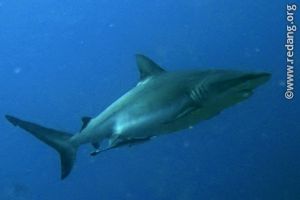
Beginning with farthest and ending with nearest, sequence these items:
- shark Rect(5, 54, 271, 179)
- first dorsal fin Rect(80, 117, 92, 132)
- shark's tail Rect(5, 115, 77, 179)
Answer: shark's tail Rect(5, 115, 77, 179)
first dorsal fin Rect(80, 117, 92, 132)
shark Rect(5, 54, 271, 179)

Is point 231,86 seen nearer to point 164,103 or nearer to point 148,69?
point 164,103

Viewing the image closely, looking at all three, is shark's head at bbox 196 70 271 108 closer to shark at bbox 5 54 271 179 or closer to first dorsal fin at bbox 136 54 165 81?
shark at bbox 5 54 271 179

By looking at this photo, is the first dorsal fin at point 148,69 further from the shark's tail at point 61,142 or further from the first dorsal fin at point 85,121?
the shark's tail at point 61,142

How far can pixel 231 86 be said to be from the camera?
3.91 m

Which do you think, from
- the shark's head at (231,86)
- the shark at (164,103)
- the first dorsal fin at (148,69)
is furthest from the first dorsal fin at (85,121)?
the shark's head at (231,86)

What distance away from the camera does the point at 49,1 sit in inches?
778

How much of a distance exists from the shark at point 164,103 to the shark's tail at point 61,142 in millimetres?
218

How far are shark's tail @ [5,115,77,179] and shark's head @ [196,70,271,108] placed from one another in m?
1.60

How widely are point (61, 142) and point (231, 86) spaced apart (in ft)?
6.39

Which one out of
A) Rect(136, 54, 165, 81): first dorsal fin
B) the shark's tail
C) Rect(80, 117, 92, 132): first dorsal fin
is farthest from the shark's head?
the shark's tail

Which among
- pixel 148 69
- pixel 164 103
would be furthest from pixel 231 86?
pixel 148 69

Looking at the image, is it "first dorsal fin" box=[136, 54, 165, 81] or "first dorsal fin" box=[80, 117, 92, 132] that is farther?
"first dorsal fin" box=[80, 117, 92, 132]

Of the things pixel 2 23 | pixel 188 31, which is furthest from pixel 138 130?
pixel 2 23

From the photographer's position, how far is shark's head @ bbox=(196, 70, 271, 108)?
151 inches
